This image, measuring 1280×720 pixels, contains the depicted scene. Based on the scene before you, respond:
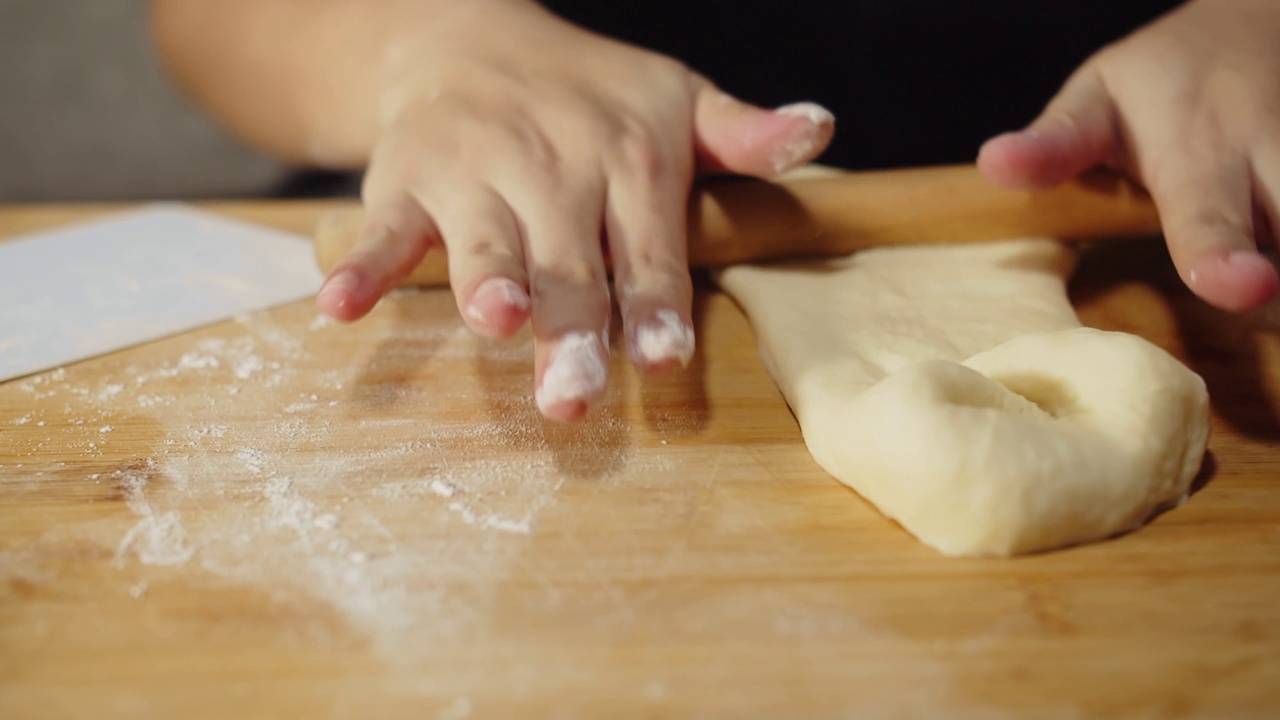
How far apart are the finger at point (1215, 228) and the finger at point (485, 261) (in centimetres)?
59

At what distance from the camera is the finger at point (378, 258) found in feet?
2.68

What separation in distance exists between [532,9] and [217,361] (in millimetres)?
605

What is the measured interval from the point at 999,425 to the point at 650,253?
1.30 feet

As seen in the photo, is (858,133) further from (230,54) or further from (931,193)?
(230,54)

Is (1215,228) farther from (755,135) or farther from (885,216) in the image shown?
(755,135)

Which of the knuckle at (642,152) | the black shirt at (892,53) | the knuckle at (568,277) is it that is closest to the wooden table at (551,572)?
the knuckle at (568,277)

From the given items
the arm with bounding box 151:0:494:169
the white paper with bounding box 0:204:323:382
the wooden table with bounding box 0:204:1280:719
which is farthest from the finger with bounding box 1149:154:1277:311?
the white paper with bounding box 0:204:323:382

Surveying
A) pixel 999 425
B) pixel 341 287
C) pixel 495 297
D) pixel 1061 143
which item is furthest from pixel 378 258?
pixel 1061 143

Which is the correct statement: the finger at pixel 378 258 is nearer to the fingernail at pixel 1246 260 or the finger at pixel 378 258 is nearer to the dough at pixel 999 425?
the dough at pixel 999 425

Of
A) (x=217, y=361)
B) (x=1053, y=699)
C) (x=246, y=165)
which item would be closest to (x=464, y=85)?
(x=217, y=361)

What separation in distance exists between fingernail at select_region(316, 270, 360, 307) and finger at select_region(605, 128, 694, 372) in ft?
0.80

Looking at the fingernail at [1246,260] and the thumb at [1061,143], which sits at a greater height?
the thumb at [1061,143]

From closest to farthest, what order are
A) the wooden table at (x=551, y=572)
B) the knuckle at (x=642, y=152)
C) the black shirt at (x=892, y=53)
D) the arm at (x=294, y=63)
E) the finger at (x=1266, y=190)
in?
1. the wooden table at (x=551, y=572)
2. the finger at (x=1266, y=190)
3. the knuckle at (x=642, y=152)
4. the arm at (x=294, y=63)
5. the black shirt at (x=892, y=53)

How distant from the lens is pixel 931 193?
1.07m
